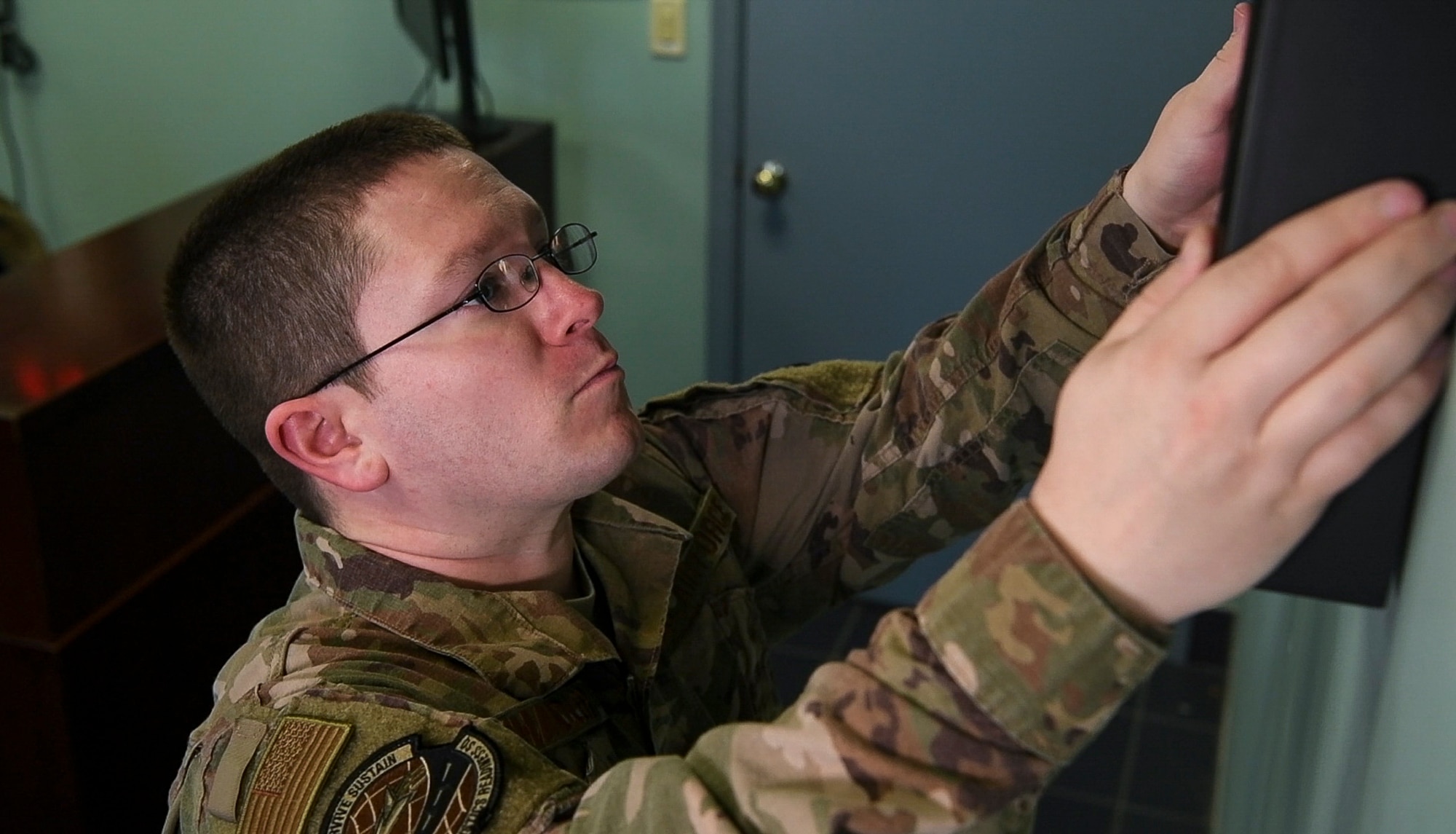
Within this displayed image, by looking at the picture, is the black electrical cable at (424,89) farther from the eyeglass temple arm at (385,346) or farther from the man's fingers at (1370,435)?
the man's fingers at (1370,435)

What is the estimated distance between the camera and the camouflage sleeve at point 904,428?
3.22ft

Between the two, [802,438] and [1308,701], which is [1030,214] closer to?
[802,438]

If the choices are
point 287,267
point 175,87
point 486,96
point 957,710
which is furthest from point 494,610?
point 175,87

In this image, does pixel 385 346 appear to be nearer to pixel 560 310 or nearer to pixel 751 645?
pixel 560 310

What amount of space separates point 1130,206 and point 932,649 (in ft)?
1.50

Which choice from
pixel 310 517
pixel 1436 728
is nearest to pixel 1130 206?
pixel 1436 728

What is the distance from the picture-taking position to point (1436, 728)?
0.48 m

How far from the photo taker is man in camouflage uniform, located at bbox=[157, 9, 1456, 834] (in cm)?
49

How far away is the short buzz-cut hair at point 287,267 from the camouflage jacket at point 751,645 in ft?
0.49

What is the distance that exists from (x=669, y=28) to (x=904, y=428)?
5.54 ft

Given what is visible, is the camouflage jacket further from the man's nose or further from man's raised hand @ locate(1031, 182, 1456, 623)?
the man's nose

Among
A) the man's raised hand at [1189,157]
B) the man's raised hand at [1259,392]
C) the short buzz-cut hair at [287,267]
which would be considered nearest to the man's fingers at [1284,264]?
the man's raised hand at [1259,392]

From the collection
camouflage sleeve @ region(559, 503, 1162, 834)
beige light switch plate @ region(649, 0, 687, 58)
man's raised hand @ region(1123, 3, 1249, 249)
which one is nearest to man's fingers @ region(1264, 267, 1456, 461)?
camouflage sleeve @ region(559, 503, 1162, 834)

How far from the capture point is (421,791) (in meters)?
0.78
